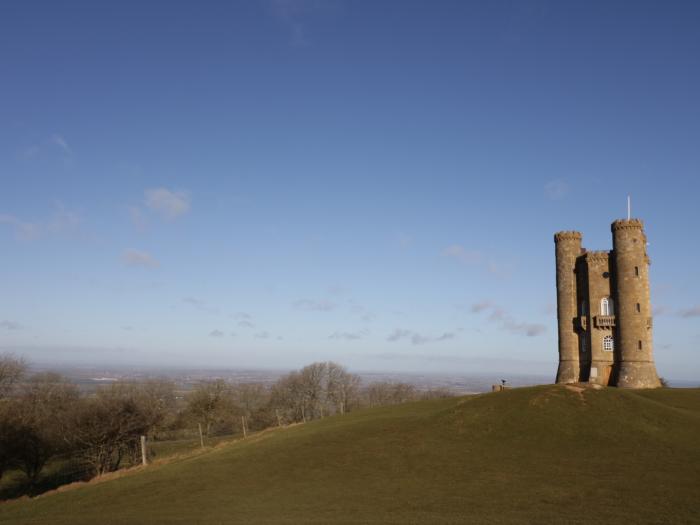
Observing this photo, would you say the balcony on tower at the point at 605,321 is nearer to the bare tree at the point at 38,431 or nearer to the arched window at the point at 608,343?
the arched window at the point at 608,343

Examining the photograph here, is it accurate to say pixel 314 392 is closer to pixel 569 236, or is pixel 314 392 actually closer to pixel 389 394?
pixel 389 394

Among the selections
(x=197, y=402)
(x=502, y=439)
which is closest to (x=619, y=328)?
(x=502, y=439)

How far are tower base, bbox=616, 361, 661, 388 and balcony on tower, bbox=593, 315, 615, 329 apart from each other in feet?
13.6

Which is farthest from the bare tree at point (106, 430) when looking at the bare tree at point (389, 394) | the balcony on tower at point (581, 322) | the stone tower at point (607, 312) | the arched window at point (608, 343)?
the bare tree at point (389, 394)

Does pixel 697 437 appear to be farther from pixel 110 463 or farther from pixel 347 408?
pixel 347 408

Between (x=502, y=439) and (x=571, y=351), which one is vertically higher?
(x=571, y=351)

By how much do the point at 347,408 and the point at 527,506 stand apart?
87339 millimetres

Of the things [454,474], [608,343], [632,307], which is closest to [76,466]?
[454,474]

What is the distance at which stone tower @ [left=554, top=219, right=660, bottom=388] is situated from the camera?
196 ft

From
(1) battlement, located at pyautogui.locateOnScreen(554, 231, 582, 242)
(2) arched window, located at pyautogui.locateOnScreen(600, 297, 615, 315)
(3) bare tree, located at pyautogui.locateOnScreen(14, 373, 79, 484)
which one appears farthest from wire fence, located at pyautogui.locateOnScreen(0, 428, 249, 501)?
(1) battlement, located at pyautogui.locateOnScreen(554, 231, 582, 242)

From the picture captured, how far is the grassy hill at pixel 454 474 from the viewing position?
2258cm

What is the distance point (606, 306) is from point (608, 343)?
4.08 meters

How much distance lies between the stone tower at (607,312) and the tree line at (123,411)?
29086 mm

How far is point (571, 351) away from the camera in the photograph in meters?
64.1
